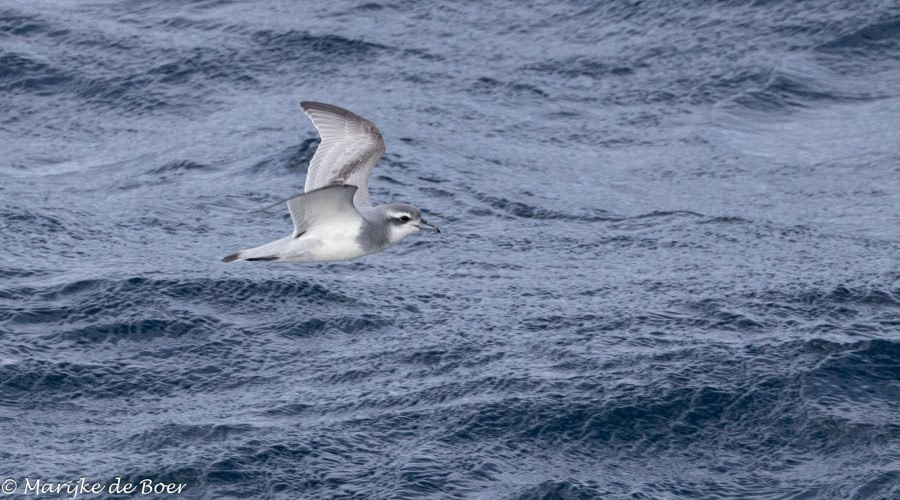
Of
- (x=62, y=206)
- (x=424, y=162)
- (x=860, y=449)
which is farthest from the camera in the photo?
(x=424, y=162)

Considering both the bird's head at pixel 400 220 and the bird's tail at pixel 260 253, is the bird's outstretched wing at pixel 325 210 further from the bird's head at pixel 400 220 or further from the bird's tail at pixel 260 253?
the bird's head at pixel 400 220

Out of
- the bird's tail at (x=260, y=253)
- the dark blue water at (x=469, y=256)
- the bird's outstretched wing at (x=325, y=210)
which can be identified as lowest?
the dark blue water at (x=469, y=256)

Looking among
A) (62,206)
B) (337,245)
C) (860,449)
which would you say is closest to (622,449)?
(860,449)

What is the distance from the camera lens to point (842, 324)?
19797 mm

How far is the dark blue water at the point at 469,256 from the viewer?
17.3 metres

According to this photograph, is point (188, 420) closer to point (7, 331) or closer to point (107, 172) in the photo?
point (7, 331)

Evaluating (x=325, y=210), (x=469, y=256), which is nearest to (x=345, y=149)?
(x=325, y=210)

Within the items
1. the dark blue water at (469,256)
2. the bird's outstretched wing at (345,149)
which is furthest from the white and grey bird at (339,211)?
the dark blue water at (469,256)

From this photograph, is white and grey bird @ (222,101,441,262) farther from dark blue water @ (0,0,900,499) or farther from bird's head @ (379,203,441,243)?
dark blue water @ (0,0,900,499)

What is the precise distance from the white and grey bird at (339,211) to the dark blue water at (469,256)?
2623 millimetres

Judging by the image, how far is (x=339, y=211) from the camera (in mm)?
15680

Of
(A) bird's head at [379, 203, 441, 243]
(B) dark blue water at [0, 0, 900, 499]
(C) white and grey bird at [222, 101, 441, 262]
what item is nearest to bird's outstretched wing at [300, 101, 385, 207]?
(C) white and grey bird at [222, 101, 441, 262]

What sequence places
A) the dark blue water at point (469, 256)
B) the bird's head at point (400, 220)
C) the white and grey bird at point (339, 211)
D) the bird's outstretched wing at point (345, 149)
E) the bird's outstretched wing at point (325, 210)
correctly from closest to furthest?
the bird's outstretched wing at point (325, 210), the white and grey bird at point (339, 211), the bird's head at point (400, 220), the bird's outstretched wing at point (345, 149), the dark blue water at point (469, 256)

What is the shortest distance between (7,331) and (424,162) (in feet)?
25.9
